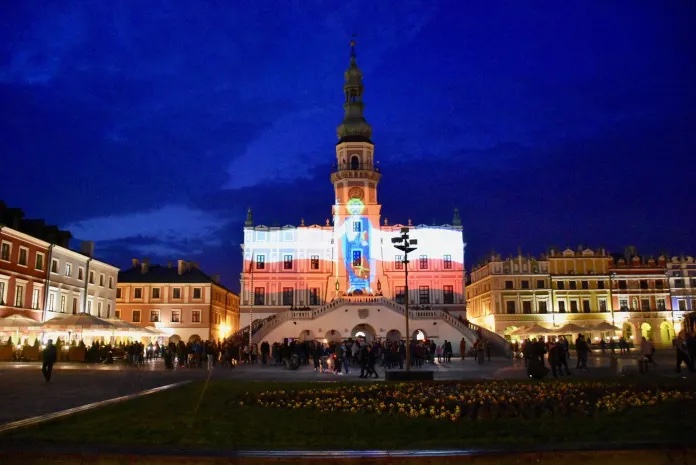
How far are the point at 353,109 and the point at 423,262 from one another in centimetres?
2138

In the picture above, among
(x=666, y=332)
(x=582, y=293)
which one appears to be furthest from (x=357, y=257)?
(x=666, y=332)

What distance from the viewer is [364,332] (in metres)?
65.5

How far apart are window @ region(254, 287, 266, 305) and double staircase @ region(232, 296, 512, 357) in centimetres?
968

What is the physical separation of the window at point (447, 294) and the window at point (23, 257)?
45.0 meters

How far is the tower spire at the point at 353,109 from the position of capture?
77438 millimetres

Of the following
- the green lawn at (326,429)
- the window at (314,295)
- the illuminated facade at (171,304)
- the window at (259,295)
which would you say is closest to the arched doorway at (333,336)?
the window at (314,295)

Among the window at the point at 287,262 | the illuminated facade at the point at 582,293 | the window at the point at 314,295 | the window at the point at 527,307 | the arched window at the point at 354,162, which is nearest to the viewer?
the window at the point at 314,295

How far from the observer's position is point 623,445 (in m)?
8.09

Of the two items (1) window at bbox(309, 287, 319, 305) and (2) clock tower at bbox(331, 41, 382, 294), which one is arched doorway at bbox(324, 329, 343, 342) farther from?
(1) window at bbox(309, 287, 319, 305)

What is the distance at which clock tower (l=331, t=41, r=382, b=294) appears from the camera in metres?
73.6

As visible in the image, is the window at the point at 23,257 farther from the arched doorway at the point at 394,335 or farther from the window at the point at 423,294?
the window at the point at 423,294

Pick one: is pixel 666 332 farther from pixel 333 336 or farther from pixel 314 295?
pixel 333 336

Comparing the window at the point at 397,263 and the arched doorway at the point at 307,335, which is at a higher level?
the window at the point at 397,263

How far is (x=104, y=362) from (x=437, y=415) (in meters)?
33.7
